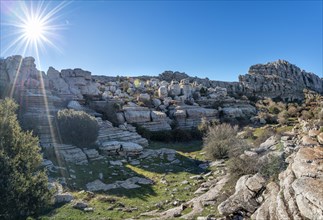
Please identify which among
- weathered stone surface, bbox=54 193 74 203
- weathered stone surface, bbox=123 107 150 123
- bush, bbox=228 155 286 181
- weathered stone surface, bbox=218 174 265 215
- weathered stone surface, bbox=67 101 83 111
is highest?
weathered stone surface, bbox=67 101 83 111

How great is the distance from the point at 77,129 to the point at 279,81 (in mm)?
86221

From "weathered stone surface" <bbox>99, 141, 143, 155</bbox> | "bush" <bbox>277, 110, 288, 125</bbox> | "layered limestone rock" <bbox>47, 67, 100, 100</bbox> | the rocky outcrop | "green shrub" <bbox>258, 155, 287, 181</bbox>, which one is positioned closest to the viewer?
the rocky outcrop

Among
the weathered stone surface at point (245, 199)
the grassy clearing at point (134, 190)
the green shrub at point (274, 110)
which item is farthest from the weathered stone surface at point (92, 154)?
the green shrub at point (274, 110)

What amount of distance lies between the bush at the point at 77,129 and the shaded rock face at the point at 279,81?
220ft

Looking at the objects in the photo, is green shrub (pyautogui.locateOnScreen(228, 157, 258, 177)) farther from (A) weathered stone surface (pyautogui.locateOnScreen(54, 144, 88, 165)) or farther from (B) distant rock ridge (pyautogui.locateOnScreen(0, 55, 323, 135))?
(B) distant rock ridge (pyautogui.locateOnScreen(0, 55, 323, 135))

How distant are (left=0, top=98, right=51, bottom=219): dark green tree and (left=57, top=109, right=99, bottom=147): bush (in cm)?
1353

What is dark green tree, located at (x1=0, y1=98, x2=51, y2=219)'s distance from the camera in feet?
33.4

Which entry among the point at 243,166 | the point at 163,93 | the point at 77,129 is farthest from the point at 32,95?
the point at 243,166

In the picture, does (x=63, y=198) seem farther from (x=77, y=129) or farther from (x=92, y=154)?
(x=77, y=129)

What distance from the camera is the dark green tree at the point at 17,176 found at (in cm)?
1018

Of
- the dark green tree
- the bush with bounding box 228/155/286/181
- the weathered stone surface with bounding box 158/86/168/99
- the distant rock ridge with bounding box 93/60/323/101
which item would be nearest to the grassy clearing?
the dark green tree

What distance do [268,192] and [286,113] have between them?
1600 inches

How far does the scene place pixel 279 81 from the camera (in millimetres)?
94125

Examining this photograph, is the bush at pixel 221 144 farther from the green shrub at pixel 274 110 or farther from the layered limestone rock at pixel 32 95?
the green shrub at pixel 274 110
